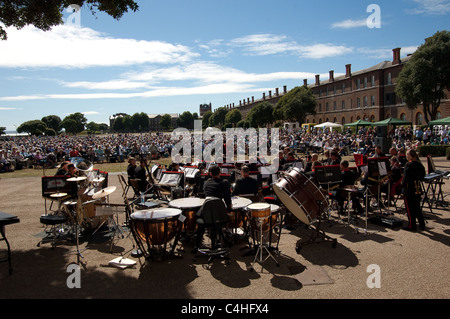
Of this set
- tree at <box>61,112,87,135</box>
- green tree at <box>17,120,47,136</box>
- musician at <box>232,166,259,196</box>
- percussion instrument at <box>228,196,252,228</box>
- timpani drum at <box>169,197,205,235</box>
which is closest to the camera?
timpani drum at <box>169,197,205,235</box>

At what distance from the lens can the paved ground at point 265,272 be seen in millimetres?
4551

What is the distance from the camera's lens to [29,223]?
340 inches

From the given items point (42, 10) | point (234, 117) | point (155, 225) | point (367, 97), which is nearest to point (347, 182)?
point (155, 225)

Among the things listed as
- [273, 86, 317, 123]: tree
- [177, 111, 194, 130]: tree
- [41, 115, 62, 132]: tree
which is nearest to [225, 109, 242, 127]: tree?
[177, 111, 194, 130]: tree

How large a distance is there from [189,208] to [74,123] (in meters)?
145

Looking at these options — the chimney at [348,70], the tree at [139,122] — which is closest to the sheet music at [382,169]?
the chimney at [348,70]

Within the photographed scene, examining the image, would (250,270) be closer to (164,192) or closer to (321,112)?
(164,192)

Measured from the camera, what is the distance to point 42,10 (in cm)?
815

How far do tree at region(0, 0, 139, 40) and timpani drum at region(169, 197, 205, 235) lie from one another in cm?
590

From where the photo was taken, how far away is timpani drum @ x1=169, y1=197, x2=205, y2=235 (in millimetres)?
6246

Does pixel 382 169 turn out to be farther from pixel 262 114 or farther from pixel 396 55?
pixel 262 114

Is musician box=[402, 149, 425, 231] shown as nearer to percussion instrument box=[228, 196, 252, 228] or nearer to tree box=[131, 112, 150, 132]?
percussion instrument box=[228, 196, 252, 228]
